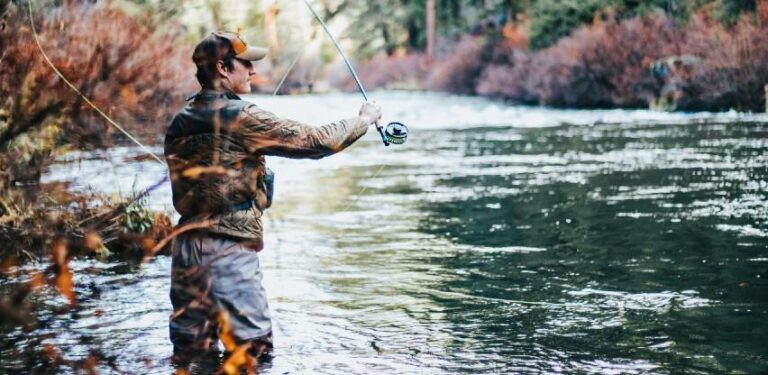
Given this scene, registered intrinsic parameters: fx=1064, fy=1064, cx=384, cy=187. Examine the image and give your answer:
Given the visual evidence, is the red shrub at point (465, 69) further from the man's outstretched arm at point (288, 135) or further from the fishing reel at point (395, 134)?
the man's outstretched arm at point (288, 135)

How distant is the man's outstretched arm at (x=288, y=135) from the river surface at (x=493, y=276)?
2.00ft

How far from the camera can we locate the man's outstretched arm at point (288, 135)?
454 cm

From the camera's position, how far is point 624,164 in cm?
1395

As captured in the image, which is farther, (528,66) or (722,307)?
(528,66)

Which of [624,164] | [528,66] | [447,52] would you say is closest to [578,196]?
[624,164]

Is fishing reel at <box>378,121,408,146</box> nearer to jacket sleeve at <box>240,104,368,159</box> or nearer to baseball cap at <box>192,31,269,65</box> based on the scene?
jacket sleeve at <box>240,104,368,159</box>

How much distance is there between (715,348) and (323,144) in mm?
2217

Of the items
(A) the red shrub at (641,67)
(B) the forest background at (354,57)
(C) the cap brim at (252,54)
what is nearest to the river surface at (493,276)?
(B) the forest background at (354,57)

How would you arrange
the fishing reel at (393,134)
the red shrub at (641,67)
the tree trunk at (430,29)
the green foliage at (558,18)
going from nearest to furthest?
1. the fishing reel at (393,134)
2. the red shrub at (641,67)
3. the green foliage at (558,18)
4. the tree trunk at (430,29)

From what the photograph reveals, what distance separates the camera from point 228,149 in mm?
4586

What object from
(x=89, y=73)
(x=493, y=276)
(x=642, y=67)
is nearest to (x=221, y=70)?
(x=89, y=73)

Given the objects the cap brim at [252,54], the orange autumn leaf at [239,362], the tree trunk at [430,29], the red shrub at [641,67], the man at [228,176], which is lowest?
the orange autumn leaf at [239,362]

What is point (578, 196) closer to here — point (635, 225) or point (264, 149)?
point (635, 225)

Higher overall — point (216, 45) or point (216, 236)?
point (216, 45)
